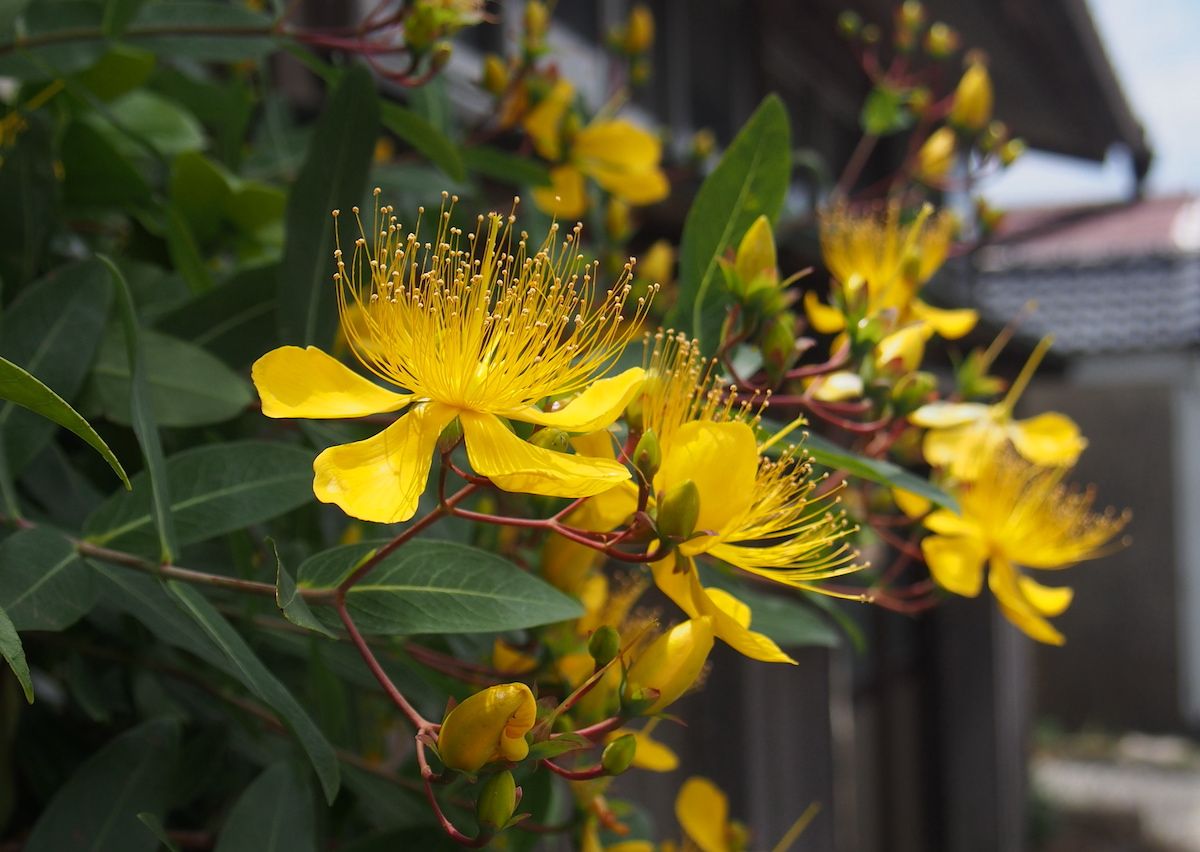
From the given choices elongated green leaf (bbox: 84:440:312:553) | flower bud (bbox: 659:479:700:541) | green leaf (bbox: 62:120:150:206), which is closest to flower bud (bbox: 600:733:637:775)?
flower bud (bbox: 659:479:700:541)

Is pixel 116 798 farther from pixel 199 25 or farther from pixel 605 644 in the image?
pixel 199 25

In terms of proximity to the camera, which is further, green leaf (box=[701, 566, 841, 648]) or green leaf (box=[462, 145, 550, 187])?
green leaf (box=[462, 145, 550, 187])

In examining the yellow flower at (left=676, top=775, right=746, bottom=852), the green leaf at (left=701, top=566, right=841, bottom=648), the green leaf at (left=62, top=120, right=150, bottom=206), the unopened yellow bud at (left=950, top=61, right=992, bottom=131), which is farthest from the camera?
the unopened yellow bud at (left=950, top=61, right=992, bottom=131)

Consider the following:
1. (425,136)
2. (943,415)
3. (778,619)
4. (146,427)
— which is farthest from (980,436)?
(146,427)

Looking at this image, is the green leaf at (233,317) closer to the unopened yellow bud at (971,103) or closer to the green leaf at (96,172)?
the green leaf at (96,172)

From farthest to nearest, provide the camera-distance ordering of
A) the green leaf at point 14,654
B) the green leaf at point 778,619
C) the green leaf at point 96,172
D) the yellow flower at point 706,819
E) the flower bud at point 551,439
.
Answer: the yellow flower at point 706,819 < the green leaf at point 96,172 < the green leaf at point 778,619 < the flower bud at point 551,439 < the green leaf at point 14,654

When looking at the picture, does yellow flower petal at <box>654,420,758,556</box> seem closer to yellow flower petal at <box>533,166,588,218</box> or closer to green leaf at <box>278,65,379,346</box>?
green leaf at <box>278,65,379,346</box>

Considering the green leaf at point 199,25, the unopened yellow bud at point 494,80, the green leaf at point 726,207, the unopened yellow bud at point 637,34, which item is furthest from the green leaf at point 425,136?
the unopened yellow bud at point 637,34
